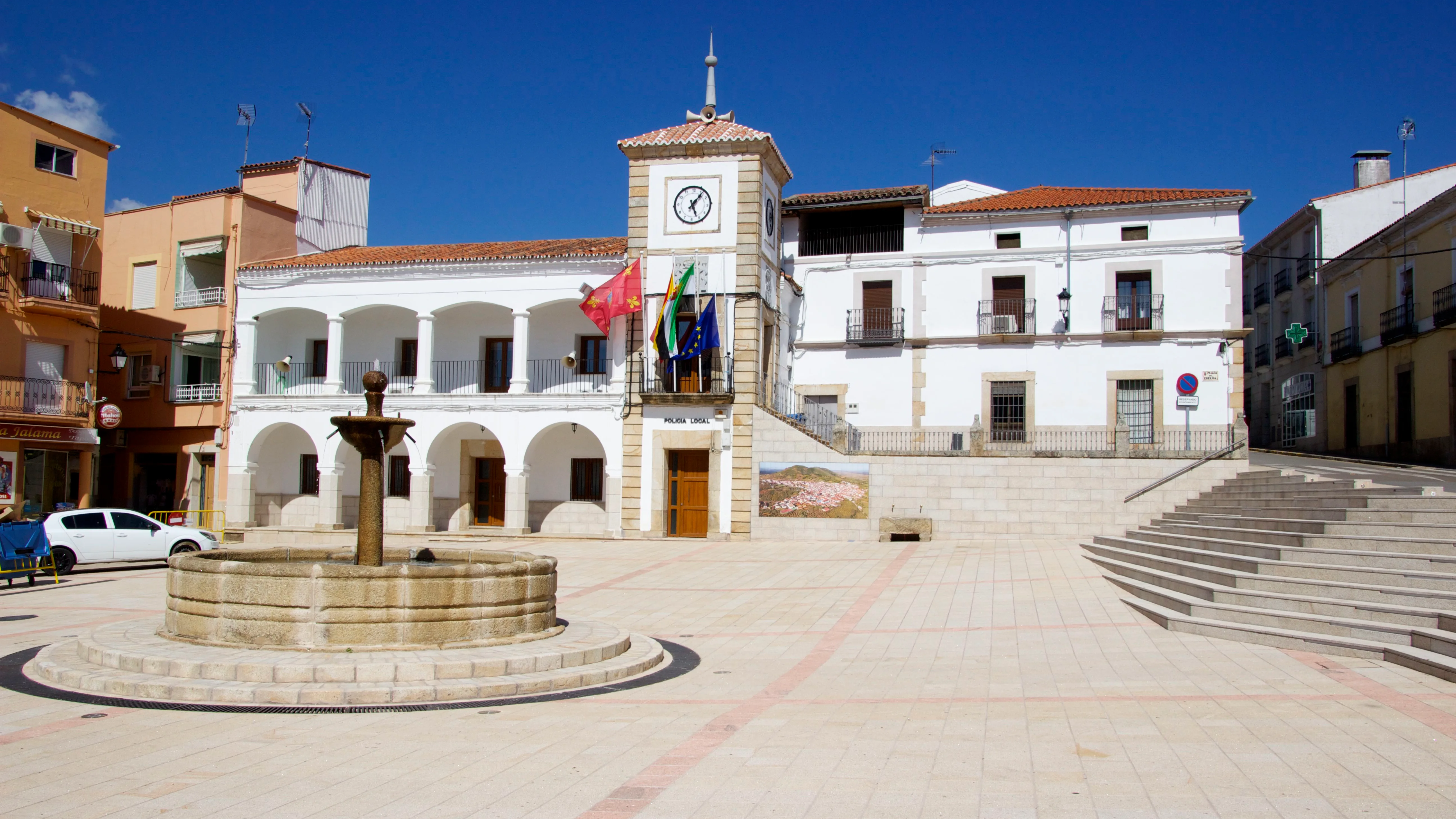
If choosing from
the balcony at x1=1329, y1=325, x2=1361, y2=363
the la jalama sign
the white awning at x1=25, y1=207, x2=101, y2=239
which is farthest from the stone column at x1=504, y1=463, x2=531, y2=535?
the balcony at x1=1329, y1=325, x2=1361, y2=363

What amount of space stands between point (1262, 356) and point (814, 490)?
2392 cm

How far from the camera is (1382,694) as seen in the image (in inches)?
318

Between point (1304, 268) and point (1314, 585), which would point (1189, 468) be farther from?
point (1304, 268)

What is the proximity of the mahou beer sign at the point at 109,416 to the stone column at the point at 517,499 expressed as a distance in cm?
1013

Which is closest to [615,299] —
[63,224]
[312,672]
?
[63,224]

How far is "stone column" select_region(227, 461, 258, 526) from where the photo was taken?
28.0 meters

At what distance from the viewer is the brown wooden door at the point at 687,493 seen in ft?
81.6

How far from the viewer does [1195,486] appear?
21.2 m

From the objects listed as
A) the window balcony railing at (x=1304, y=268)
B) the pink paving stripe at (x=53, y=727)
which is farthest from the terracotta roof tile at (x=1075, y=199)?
the pink paving stripe at (x=53, y=727)

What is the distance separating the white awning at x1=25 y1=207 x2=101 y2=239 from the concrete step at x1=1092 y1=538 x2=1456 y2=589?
2512 centimetres

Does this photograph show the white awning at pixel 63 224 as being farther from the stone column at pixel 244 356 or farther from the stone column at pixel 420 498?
the stone column at pixel 420 498

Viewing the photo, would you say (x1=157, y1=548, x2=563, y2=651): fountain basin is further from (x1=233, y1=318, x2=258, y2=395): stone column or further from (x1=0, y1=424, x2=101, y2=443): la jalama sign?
(x1=233, y1=318, x2=258, y2=395): stone column

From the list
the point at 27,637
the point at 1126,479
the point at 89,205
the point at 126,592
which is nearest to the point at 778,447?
the point at 1126,479

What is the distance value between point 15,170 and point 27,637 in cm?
1818
